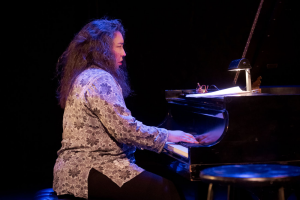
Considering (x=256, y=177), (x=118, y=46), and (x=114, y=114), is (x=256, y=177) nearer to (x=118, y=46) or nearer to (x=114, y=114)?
(x=114, y=114)

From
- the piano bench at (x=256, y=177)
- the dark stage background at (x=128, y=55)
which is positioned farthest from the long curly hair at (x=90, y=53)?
the dark stage background at (x=128, y=55)

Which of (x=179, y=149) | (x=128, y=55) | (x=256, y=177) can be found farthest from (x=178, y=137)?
(x=128, y=55)

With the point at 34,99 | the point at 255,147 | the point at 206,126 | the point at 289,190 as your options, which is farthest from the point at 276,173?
the point at 34,99

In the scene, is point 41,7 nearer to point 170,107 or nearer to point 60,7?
point 60,7

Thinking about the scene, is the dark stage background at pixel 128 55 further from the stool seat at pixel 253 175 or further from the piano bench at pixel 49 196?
the stool seat at pixel 253 175

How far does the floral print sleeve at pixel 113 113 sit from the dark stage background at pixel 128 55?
6.34 ft

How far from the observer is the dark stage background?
3.66 m

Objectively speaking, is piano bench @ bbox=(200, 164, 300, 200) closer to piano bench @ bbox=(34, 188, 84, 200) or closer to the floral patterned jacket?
the floral patterned jacket

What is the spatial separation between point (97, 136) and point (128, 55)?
2087 millimetres

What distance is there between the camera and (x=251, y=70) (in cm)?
233

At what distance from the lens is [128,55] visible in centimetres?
368

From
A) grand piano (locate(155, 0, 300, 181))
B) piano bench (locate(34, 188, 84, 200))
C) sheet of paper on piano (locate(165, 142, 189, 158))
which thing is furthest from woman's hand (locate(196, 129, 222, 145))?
piano bench (locate(34, 188, 84, 200))

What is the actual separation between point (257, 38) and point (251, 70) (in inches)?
8.9

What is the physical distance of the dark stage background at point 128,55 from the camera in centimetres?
366
